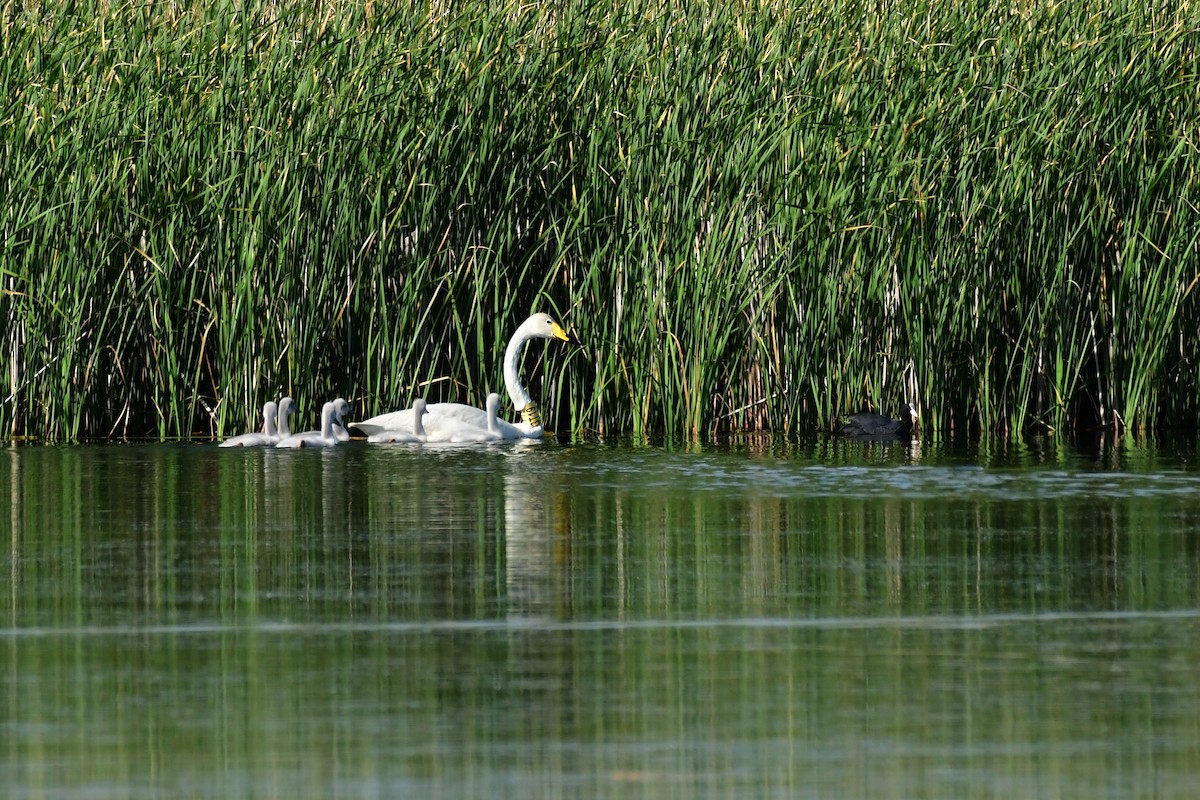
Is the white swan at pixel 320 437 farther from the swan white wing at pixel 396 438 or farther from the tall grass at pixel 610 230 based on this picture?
the tall grass at pixel 610 230

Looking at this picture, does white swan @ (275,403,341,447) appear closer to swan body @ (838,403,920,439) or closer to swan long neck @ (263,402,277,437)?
swan long neck @ (263,402,277,437)

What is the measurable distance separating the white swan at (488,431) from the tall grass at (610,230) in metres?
0.84

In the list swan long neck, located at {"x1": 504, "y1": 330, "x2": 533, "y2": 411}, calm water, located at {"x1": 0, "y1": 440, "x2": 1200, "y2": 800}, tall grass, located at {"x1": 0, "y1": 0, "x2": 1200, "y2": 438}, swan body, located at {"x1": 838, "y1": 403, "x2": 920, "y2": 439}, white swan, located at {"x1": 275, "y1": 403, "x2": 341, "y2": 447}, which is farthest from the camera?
tall grass, located at {"x1": 0, "y1": 0, "x2": 1200, "y2": 438}

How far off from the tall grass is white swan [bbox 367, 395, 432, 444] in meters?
0.79

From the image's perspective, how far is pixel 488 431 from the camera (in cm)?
1007

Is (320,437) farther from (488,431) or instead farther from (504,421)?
(504,421)

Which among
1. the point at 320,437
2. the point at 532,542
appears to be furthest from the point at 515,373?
the point at 532,542

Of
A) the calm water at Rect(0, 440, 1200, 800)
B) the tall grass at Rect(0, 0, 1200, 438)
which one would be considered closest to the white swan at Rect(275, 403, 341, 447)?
the tall grass at Rect(0, 0, 1200, 438)

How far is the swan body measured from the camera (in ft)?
33.9

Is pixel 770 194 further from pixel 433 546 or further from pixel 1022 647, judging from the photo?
pixel 1022 647

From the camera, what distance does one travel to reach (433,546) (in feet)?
21.1

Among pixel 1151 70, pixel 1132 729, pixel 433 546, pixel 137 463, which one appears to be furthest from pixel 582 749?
pixel 1151 70

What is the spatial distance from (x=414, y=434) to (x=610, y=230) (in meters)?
1.80

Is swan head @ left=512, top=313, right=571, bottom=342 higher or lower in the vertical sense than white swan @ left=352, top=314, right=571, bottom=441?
higher
